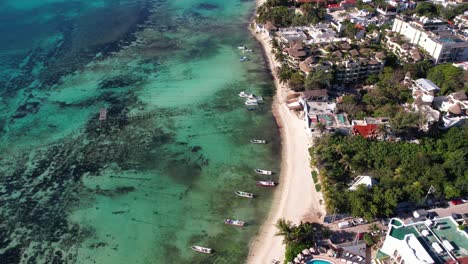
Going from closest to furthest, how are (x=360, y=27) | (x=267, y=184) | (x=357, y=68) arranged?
(x=267, y=184) → (x=357, y=68) → (x=360, y=27)

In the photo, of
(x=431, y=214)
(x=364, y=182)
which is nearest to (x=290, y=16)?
(x=364, y=182)

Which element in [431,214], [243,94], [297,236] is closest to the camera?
[297,236]

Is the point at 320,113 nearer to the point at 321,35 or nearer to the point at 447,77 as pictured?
the point at 447,77

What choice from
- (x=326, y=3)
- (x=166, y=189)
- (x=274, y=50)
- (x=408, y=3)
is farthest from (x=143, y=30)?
(x=408, y=3)

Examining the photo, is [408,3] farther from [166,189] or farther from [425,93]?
[166,189]

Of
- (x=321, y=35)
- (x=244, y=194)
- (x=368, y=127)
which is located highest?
(x=321, y=35)

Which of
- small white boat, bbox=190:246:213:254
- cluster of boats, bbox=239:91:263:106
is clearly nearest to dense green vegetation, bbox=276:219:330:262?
small white boat, bbox=190:246:213:254
